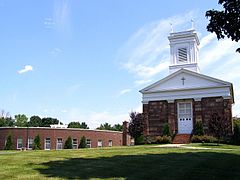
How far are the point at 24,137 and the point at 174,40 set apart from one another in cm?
2518

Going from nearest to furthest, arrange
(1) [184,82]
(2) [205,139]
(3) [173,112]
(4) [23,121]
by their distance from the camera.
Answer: (2) [205,139] < (3) [173,112] < (1) [184,82] < (4) [23,121]

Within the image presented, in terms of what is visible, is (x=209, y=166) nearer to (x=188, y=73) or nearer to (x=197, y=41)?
(x=188, y=73)

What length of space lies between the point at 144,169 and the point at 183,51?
2957 centimetres

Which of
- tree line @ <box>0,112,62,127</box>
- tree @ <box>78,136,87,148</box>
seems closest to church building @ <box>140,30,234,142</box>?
tree @ <box>78,136,87,148</box>

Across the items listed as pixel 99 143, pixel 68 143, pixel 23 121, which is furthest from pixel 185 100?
pixel 23 121

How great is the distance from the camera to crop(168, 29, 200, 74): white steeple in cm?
4072

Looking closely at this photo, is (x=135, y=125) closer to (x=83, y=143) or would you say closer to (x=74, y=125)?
(x=83, y=143)

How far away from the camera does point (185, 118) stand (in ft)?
124

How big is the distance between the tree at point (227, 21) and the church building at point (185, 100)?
23.0 m

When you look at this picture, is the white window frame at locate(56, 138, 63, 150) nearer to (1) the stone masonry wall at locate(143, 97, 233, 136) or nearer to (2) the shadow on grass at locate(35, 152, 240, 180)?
(1) the stone masonry wall at locate(143, 97, 233, 136)

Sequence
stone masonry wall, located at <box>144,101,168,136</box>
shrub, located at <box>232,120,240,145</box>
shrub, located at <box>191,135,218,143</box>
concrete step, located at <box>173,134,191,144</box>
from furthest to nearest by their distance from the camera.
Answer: stone masonry wall, located at <box>144,101,168,136</box>
concrete step, located at <box>173,134,191,144</box>
shrub, located at <box>191,135,218,143</box>
shrub, located at <box>232,120,240,145</box>

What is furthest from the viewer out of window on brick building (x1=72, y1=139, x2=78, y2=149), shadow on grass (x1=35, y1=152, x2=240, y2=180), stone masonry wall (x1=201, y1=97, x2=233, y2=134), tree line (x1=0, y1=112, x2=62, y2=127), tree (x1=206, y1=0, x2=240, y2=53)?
tree line (x1=0, y1=112, x2=62, y2=127)

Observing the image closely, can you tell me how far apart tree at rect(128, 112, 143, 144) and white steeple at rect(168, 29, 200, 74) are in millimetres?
7287

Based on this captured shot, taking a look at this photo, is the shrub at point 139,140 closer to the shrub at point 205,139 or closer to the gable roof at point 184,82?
the gable roof at point 184,82
